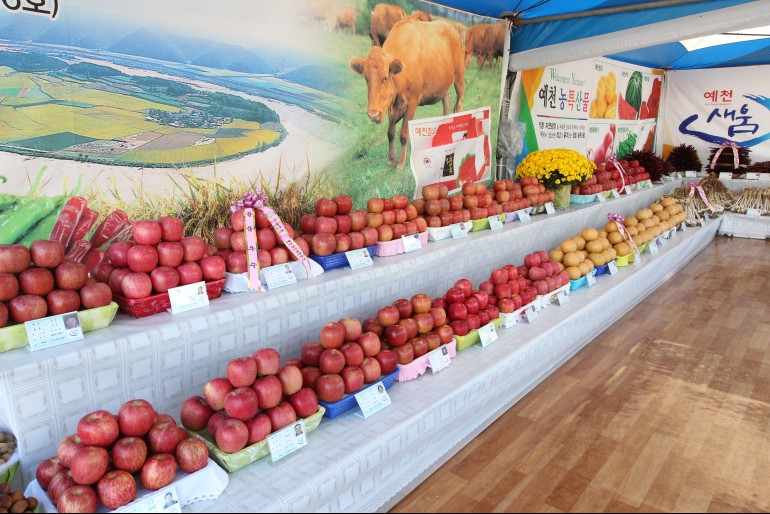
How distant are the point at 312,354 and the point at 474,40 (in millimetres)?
3263

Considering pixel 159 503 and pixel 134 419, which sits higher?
pixel 134 419

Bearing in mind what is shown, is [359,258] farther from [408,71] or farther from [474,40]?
[474,40]

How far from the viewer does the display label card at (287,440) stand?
5.14 ft

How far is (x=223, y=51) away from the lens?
249 cm

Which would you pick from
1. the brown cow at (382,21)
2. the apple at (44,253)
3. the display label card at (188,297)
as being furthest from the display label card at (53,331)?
the brown cow at (382,21)

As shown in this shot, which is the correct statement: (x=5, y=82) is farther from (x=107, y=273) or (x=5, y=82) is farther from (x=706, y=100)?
(x=706, y=100)

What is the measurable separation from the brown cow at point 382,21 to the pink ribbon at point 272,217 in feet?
5.19

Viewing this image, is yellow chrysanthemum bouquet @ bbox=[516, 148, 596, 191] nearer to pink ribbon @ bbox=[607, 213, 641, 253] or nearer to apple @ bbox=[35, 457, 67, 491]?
pink ribbon @ bbox=[607, 213, 641, 253]

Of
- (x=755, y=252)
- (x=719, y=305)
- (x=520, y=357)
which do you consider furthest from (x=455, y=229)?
(x=755, y=252)

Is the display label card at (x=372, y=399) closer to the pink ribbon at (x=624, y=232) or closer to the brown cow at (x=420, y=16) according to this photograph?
the brown cow at (x=420, y=16)

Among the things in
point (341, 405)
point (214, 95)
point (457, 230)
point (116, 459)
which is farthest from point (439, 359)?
point (214, 95)

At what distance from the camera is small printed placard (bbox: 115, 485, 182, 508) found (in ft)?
4.14

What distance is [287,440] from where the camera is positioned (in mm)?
1611

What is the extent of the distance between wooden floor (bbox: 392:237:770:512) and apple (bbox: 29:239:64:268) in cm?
155
